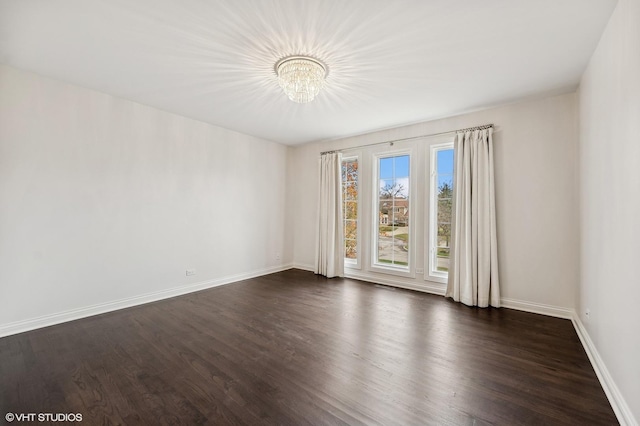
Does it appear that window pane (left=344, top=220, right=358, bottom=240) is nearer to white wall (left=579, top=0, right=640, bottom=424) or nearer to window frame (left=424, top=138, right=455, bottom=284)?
window frame (left=424, top=138, right=455, bottom=284)

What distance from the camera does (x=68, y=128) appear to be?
120 inches

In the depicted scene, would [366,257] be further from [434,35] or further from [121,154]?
[121,154]

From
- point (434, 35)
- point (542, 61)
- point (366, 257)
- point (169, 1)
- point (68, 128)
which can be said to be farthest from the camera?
point (366, 257)

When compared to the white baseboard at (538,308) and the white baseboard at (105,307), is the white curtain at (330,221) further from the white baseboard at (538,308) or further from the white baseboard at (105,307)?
the white baseboard at (538,308)

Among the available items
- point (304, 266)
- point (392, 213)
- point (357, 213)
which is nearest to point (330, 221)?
point (357, 213)

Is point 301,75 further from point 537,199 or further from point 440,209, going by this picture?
point 537,199

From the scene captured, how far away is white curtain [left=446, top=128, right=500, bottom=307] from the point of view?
3518 mm

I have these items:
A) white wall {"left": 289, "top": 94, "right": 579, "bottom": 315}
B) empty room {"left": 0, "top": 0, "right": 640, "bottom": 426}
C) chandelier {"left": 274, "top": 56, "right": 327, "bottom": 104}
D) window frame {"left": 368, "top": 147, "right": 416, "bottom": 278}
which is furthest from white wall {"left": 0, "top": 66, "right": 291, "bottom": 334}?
white wall {"left": 289, "top": 94, "right": 579, "bottom": 315}

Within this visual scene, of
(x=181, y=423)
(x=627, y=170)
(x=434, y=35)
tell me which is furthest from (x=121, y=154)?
(x=627, y=170)

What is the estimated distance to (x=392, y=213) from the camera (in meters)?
4.68

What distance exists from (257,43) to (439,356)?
10.4ft

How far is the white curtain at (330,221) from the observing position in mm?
5129

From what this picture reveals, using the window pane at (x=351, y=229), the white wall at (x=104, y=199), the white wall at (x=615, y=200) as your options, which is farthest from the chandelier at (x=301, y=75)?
the window pane at (x=351, y=229)

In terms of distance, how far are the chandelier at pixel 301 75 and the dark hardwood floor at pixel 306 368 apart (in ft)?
8.26
